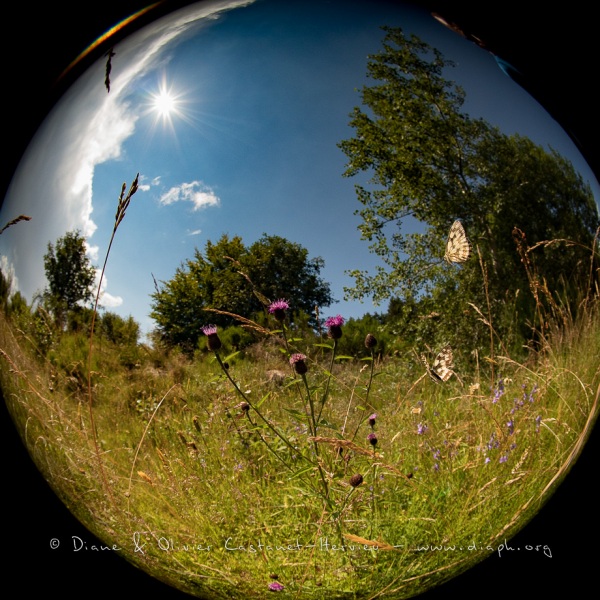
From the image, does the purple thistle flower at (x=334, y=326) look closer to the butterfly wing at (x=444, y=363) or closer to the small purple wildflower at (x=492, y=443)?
the butterfly wing at (x=444, y=363)

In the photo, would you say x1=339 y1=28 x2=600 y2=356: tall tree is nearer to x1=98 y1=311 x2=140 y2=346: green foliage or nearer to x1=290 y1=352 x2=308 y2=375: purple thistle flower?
x1=290 y1=352 x2=308 y2=375: purple thistle flower

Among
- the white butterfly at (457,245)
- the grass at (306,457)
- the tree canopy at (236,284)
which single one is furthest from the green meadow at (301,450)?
the white butterfly at (457,245)

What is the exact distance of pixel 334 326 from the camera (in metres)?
2.70

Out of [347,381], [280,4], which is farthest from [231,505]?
[280,4]

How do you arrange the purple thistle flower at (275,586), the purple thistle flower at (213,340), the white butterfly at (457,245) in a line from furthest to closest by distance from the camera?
the white butterfly at (457,245)
the purple thistle flower at (275,586)
the purple thistle flower at (213,340)

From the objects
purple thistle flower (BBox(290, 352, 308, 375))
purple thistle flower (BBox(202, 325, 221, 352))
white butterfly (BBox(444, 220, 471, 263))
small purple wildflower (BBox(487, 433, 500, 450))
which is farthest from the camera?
small purple wildflower (BBox(487, 433, 500, 450))

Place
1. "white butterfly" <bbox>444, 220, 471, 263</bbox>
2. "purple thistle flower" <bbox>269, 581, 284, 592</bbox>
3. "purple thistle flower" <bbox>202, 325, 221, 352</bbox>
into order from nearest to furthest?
"purple thistle flower" <bbox>202, 325, 221, 352</bbox> → "purple thistle flower" <bbox>269, 581, 284, 592</bbox> → "white butterfly" <bbox>444, 220, 471, 263</bbox>

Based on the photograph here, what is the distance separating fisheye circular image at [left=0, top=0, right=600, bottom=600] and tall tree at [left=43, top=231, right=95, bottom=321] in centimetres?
1

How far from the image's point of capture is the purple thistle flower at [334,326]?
2701 millimetres

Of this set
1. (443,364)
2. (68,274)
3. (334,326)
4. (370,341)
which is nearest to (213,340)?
(334,326)

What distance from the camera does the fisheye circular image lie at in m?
2.75

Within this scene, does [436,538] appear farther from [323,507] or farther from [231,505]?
[231,505]

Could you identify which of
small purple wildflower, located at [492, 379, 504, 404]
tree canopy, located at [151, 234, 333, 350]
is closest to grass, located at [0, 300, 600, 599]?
small purple wildflower, located at [492, 379, 504, 404]

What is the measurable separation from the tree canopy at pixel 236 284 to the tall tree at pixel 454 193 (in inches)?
19.4
